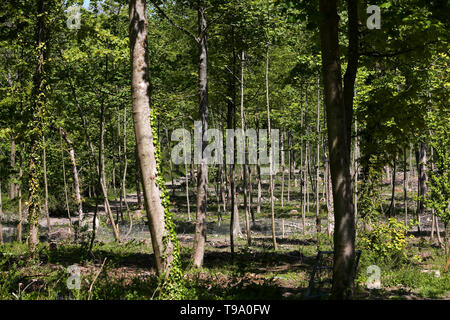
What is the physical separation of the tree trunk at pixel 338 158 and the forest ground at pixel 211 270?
35.1 inches

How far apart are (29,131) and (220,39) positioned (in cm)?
870

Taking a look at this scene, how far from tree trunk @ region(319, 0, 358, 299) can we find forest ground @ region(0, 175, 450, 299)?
2.92 feet

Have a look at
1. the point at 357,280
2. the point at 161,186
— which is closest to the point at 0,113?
the point at 161,186

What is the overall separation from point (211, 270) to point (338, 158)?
6652 mm

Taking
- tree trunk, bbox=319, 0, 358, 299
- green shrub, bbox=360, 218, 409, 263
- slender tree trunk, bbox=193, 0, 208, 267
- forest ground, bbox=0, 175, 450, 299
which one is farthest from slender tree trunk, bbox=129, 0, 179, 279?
green shrub, bbox=360, 218, 409, 263

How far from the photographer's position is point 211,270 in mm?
12578

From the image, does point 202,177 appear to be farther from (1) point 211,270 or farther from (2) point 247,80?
(2) point 247,80

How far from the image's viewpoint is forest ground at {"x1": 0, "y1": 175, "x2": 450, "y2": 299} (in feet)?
22.8

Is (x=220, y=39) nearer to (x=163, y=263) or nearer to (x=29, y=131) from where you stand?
(x=29, y=131)

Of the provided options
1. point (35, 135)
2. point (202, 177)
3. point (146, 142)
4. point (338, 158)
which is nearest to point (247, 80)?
point (202, 177)

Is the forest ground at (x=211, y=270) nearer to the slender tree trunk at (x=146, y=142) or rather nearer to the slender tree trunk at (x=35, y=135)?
the slender tree trunk at (x=146, y=142)

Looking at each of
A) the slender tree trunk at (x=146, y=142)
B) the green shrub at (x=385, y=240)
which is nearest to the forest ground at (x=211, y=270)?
the green shrub at (x=385, y=240)

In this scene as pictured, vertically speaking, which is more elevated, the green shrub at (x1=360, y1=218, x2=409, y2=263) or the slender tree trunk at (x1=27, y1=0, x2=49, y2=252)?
the slender tree trunk at (x1=27, y1=0, x2=49, y2=252)

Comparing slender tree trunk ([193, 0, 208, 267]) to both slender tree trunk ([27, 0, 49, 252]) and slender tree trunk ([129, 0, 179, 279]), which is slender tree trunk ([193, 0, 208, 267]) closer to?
slender tree trunk ([27, 0, 49, 252])
